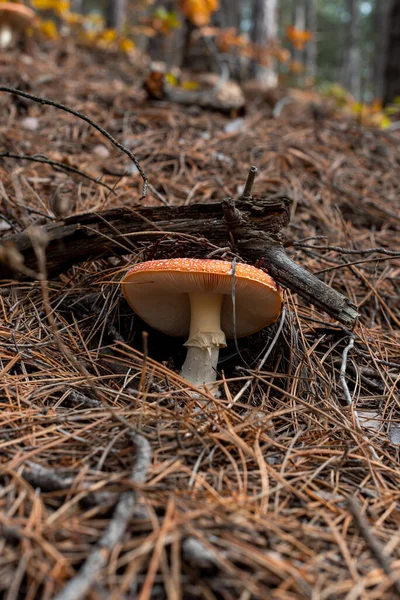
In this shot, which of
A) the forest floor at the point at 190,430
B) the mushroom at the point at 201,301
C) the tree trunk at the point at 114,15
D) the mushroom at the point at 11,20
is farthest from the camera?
the tree trunk at the point at 114,15

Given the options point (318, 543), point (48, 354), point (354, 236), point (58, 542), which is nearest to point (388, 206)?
point (354, 236)

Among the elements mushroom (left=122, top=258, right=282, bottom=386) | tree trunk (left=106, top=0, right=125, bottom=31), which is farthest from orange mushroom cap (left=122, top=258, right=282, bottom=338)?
tree trunk (left=106, top=0, right=125, bottom=31)

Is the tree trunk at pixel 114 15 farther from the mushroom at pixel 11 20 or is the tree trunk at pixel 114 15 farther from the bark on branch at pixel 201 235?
the bark on branch at pixel 201 235

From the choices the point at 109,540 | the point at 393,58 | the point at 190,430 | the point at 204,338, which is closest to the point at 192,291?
the point at 204,338

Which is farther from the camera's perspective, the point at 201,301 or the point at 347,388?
the point at 201,301

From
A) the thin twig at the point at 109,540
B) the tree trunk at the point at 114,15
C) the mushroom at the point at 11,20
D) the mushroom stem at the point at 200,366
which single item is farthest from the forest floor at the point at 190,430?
the tree trunk at the point at 114,15

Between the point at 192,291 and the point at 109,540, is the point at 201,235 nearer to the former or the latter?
the point at 192,291
